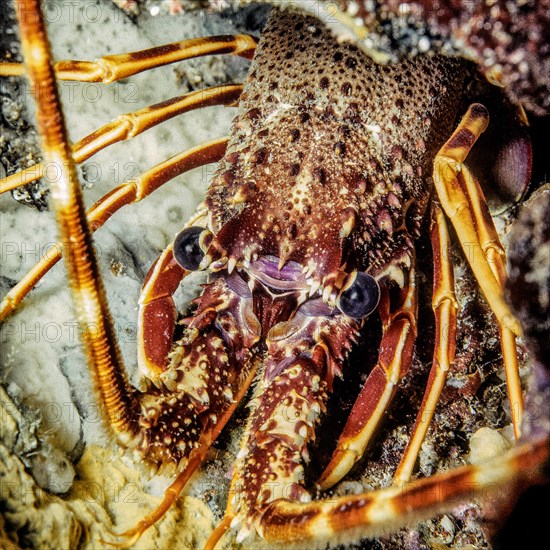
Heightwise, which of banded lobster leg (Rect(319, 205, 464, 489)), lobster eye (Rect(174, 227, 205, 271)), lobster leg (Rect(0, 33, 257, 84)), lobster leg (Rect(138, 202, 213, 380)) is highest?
lobster leg (Rect(0, 33, 257, 84))

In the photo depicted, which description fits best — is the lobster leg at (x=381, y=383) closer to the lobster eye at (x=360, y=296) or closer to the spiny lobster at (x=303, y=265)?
the spiny lobster at (x=303, y=265)

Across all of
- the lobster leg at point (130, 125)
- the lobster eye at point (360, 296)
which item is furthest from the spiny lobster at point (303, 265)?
the lobster leg at point (130, 125)

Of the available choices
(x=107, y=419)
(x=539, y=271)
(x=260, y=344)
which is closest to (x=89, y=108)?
(x=260, y=344)

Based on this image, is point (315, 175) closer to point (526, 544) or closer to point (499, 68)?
point (499, 68)

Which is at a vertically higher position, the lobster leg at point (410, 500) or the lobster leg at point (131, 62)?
the lobster leg at point (131, 62)

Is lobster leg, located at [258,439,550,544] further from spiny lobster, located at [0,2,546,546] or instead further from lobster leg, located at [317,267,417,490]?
lobster leg, located at [317,267,417,490]

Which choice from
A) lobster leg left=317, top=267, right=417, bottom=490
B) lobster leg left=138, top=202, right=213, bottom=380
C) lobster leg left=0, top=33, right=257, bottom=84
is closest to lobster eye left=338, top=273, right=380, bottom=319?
lobster leg left=317, top=267, right=417, bottom=490
